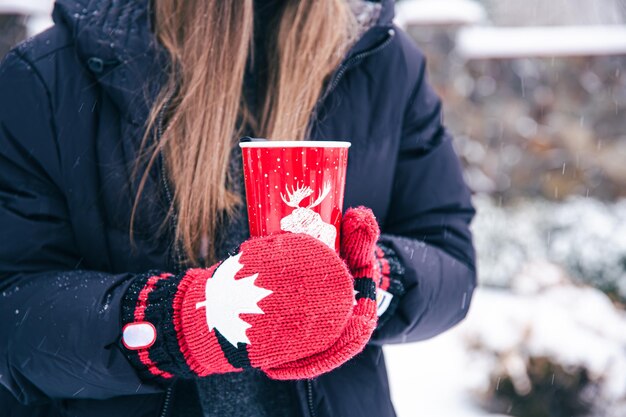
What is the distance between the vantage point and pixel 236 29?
3.71 ft

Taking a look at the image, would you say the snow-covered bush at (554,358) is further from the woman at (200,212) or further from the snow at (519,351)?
the woman at (200,212)

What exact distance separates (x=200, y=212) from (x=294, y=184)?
1.03ft

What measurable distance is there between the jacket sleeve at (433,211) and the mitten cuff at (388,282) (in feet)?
0.29

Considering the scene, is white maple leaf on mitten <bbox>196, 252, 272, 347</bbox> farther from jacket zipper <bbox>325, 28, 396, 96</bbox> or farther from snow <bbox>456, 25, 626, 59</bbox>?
snow <bbox>456, 25, 626, 59</bbox>

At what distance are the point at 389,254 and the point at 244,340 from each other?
15.2 inches

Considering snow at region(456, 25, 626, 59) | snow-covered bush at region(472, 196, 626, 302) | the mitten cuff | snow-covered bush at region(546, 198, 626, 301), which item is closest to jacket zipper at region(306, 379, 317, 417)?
the mitten cuff

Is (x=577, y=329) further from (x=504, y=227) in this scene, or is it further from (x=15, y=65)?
(x=15, y=65)

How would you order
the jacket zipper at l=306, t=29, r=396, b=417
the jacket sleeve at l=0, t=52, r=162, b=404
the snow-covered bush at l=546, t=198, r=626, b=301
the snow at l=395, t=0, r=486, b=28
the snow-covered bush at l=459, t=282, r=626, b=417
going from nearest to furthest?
the jacket sleeve at l=0, t=52, r=162, b=404 < the jacket zipper at l=306, t=29, r=396, b=417 < the snow-covered bush at l=459, t=282, r=626, b=417 < the snow-covered bush at l=546, t=198, r=626, b=301 < the snow at l=395, t=0, r=486, b=28

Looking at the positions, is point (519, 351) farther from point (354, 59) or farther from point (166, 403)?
point (166, 403)

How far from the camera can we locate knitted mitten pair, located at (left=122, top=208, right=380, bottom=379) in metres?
0.79

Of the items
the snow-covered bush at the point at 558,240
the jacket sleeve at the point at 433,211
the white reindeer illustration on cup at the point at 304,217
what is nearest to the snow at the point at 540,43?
the snow-covered bush at the point at 558,240

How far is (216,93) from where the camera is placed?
3.61 ft

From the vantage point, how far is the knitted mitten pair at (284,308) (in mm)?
788

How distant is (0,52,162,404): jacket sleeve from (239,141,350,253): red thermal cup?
0.96ft
